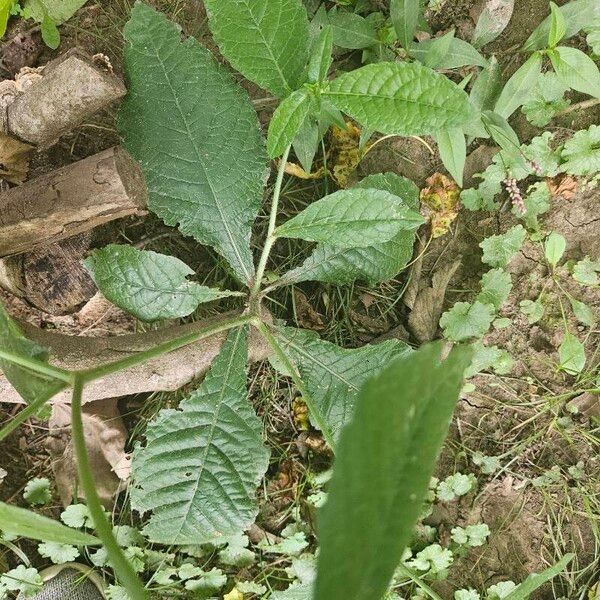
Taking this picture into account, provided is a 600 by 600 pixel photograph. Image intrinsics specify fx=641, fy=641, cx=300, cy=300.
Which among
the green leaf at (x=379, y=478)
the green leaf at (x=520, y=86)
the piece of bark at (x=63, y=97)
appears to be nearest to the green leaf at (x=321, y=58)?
the piece of bark at (x=63, y=97)

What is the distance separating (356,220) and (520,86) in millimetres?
701

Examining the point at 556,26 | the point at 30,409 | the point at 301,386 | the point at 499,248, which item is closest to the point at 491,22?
the point at 556,26

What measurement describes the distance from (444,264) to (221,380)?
0.88m

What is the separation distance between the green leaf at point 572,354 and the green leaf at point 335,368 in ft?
2.01

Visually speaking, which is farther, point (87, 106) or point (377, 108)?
point (87, 106)

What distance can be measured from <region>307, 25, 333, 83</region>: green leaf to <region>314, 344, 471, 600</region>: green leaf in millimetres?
955

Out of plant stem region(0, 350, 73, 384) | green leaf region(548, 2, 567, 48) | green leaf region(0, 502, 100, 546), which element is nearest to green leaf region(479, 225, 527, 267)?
green leaf region(548, 2, 567, 48)

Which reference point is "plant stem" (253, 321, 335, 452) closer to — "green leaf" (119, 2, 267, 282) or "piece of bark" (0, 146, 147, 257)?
"green leaf" (119, 2, 267, 282)

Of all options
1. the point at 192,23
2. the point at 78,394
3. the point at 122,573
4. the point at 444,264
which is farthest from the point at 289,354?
the point at 192,23

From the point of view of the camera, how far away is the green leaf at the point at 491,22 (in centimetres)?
192

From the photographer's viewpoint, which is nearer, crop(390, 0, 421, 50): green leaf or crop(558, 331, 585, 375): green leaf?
crop(390, 0, 421, 50): green leaf

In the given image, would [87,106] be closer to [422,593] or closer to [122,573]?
[122,573]

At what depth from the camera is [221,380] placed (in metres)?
1.70

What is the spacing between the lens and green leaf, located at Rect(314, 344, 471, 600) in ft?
2.03
